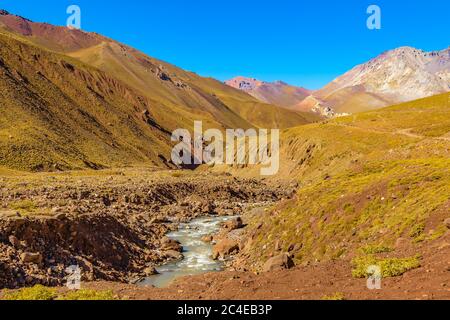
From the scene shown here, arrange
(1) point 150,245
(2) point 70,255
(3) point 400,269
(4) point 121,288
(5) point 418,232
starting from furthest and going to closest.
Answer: (1) point 150,245 → (2) point 70,255 → (5) point 418,232 → (4) point 121,288 → (3) point 400,269

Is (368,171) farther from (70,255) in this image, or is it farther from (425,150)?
(70,255)

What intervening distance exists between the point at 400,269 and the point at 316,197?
2074cm

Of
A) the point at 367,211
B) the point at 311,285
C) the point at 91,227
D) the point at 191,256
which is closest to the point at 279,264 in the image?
the point at 311,285

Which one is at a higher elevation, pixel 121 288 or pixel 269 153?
pixel 269 153

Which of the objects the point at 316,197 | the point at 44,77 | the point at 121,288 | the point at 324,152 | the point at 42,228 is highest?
the point at 44,77

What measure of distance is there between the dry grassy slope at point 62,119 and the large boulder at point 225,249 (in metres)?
65.4

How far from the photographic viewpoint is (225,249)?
41.8 m

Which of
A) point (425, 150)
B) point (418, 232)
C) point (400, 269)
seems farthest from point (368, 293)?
point (425, 150)

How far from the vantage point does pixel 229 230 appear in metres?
51.0

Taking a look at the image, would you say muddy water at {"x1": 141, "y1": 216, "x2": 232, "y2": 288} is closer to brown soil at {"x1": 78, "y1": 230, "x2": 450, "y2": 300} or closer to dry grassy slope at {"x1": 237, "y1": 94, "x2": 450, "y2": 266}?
dry grassy slope at {"x1": 237, "y1": 94, "x2": 450, "y2": 266}

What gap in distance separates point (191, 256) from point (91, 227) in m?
9.99

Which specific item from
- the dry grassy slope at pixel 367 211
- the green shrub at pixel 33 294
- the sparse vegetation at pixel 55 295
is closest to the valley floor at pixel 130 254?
the sparse vegetation at pixel 55 295

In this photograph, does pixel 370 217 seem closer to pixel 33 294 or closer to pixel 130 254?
pixel 130 254

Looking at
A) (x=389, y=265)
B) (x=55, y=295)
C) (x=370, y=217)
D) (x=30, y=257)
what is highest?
(x=370, y=217)
